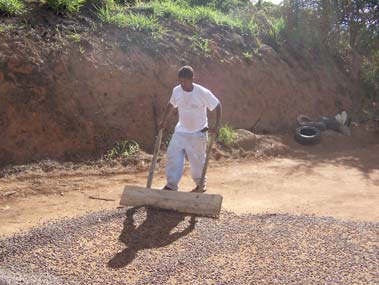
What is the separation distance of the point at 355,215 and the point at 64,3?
6.73 meters

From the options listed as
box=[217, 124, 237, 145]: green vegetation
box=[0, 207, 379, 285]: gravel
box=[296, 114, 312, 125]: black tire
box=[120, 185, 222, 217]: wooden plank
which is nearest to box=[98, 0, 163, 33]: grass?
box=[217, 124, 237, 145]: green vegetation

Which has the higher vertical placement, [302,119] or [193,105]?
[193,105]

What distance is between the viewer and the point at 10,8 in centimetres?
898

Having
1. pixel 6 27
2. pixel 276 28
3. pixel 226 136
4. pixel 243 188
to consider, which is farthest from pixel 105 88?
pixel 276 28

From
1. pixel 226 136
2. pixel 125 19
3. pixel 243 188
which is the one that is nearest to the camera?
pixel 243 188

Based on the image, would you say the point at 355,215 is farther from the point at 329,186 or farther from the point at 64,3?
the point at 64,3

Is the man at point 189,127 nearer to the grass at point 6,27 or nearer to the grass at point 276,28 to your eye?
the grass at point 6,27

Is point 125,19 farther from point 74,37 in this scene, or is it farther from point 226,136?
point 226,136

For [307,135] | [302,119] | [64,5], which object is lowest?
[307,135]

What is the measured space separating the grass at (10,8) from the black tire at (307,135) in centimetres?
613

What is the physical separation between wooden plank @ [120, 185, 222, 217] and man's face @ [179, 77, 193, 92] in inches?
49.1

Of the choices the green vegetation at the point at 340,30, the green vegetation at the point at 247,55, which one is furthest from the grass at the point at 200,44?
the green vegetation at the point at 340,30

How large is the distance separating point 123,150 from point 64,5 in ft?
10.8

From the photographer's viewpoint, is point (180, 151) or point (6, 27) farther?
point (6, 27)
